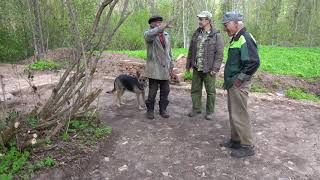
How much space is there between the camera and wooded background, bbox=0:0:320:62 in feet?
48.0

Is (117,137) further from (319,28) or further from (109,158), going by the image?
(319,28)

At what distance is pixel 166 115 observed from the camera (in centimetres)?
663

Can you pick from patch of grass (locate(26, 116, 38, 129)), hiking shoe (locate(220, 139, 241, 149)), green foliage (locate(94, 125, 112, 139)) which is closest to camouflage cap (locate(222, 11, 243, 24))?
hiking shoe (locate(220, 139, 241, 149))

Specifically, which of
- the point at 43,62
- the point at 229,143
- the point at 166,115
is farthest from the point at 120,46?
the point at 229,143

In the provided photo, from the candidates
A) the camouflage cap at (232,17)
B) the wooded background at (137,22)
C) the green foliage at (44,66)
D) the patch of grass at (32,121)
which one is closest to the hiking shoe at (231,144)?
the camouflage cap at (232,17)

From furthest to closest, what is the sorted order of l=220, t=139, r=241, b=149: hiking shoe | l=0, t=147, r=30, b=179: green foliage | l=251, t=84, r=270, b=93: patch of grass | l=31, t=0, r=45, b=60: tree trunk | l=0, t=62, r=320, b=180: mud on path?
l=31, t=0, r=45, b=60: tree trunk, l=251, t=84, r=270, b=93: patch of grass, l=220, t=139, r=241, b=149: hiking shoe, l=0, t=62, r=320, b=180: mud on path, l=0, t=147, r=30, b=179: green foliage

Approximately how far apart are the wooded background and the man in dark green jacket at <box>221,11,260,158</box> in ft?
3.28

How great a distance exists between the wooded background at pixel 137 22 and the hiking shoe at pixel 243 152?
2196mm

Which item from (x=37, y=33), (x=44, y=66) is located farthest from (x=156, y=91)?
(x=37, y=33)

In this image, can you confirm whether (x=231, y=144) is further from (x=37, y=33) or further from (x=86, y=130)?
(x=37, y=33)

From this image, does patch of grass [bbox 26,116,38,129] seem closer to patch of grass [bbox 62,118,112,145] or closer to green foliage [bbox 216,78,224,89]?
patch of grass [bbox 62,118,112,145]

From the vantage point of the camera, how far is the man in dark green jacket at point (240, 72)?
459 centimetres

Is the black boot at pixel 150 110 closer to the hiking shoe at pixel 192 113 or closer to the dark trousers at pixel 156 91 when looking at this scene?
the dark trousers at pixel 156 91

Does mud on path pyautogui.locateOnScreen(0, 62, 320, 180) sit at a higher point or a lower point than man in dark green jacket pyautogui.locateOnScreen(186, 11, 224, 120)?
lower
